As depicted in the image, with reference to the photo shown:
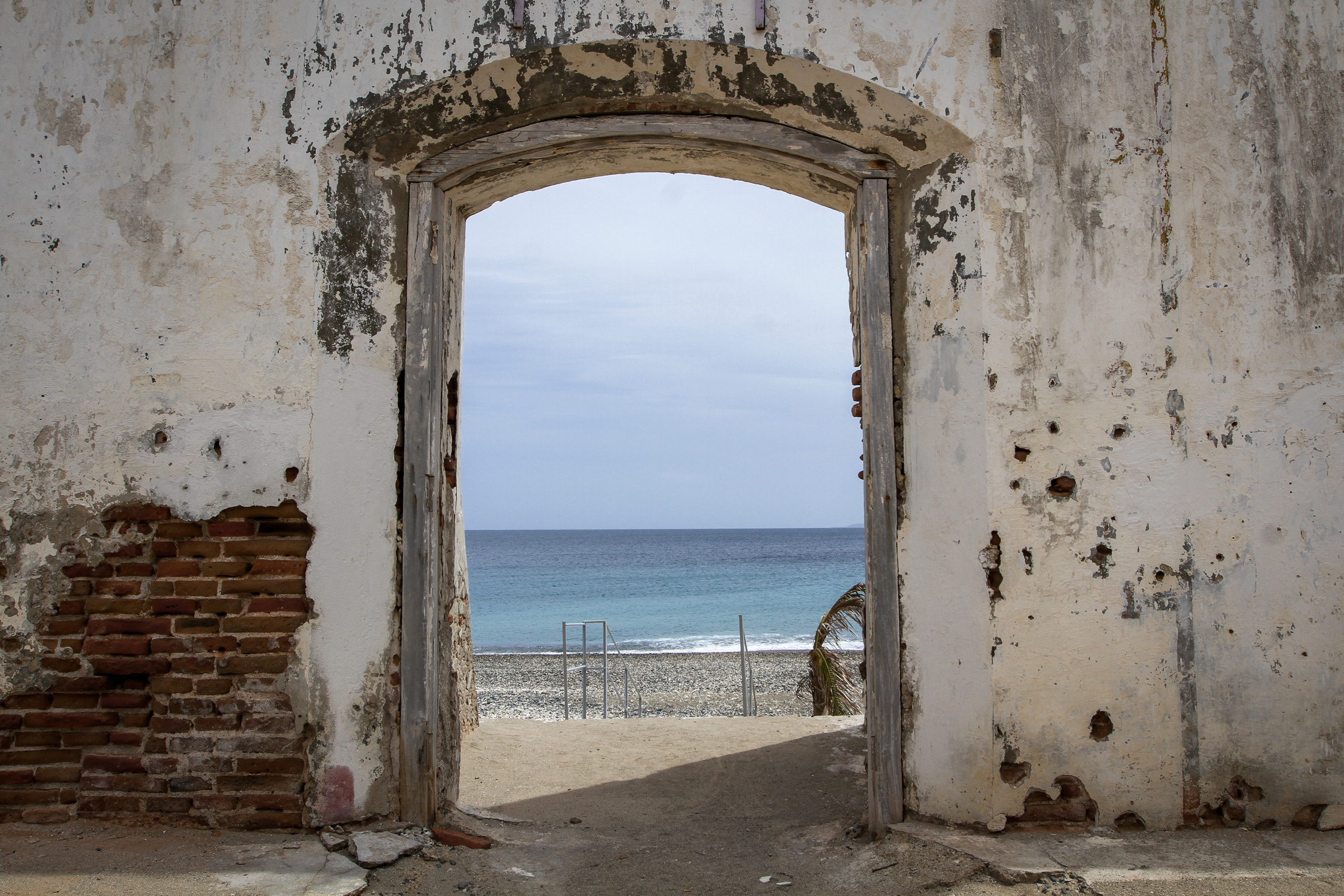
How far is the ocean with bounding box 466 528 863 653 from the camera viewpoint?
25719mm

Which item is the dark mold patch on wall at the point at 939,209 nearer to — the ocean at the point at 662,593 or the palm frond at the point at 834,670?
the palm frond at the point at 834,670

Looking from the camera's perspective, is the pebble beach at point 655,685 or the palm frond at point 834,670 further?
the pebble beach at point 655,685

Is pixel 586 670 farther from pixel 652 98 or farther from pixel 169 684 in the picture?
pixel 652 98

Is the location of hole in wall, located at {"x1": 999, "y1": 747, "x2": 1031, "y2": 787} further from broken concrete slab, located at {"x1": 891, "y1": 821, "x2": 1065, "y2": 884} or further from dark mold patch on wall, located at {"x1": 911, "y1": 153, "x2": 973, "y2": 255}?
dark mold patch on wall, located at {"x1": 911, "y1": 153, "x2": 973, "y2": 255}

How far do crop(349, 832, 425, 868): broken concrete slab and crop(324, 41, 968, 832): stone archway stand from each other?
0.13 metres

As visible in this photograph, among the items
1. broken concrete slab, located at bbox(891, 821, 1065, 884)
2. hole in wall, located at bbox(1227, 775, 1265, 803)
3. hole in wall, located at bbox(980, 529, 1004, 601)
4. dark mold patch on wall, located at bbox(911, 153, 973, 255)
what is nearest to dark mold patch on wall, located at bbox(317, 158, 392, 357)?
dark mold patch on wall, located at bbox(911, 153, 973, 255)

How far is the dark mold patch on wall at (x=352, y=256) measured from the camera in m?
2.87

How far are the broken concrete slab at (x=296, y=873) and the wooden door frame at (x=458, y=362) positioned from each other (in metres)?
0.32

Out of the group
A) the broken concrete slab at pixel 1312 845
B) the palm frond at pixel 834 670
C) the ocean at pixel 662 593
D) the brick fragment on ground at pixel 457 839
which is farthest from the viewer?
the ocean at pixel 662 593

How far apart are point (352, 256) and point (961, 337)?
2.13m

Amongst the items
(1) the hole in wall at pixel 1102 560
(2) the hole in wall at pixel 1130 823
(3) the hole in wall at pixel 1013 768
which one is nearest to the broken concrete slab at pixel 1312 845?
(2) the hole in wall at pixel 1130 823

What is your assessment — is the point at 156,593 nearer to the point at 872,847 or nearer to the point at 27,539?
the point at 27,539

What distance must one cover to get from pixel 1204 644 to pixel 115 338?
151 inches

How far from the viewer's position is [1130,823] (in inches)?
107
